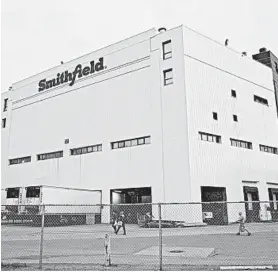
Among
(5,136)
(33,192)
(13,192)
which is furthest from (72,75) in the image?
(33,192)

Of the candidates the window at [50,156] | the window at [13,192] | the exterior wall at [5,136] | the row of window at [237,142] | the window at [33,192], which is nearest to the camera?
the window at [33,192]

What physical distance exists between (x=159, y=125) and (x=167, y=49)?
24.9 feet

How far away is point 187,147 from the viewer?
29.0m

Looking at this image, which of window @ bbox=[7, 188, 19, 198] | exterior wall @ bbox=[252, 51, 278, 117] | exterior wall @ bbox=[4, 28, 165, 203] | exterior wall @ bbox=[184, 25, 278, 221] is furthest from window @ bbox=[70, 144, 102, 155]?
exterior wall @ bbox=[252, 51, 278, 117]

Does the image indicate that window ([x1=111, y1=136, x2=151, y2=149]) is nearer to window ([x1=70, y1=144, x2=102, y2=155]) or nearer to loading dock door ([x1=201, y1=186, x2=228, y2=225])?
window ([x1=70, y1=144, x2=102, y2=155])

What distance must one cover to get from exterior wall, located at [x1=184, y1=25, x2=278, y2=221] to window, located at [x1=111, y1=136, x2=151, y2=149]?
4.46 m

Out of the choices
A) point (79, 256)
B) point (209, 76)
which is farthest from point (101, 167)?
point (79, 256)

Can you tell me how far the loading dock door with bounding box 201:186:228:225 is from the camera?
91.9 feet

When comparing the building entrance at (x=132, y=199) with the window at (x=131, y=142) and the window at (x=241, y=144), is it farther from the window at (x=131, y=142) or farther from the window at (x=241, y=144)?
the window at (x=241, y=144)

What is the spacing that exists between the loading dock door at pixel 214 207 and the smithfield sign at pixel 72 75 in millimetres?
17184

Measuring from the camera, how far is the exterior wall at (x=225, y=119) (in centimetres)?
3034

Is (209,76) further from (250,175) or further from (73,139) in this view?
(73,139)

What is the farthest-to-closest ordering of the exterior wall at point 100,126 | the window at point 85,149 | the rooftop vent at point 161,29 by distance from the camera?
the window at point 85,149 → the rooftop vent at point 161,29 → the exterior wall at point 100,126

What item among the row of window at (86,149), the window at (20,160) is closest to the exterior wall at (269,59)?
the row of window at (86,149)
